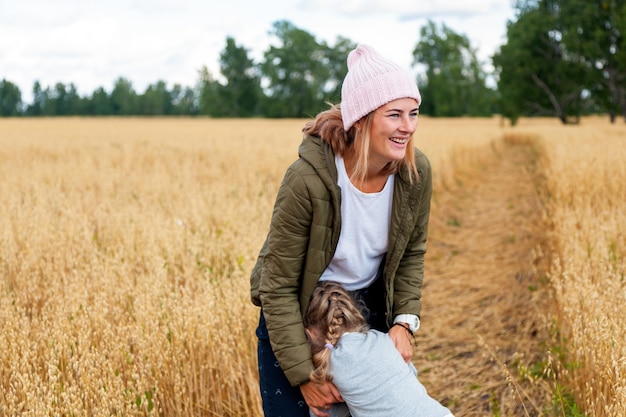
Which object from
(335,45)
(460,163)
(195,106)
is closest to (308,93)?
(335,45)

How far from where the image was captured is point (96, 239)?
501 cm

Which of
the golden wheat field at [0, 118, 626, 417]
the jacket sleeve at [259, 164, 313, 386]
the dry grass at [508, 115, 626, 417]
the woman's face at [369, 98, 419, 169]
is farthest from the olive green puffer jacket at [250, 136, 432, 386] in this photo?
the dry grass at [508, 115, 626, 417]

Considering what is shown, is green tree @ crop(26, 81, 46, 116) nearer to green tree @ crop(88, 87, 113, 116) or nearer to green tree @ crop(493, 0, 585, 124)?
green tree @ crop(88, 87, 113, 116)

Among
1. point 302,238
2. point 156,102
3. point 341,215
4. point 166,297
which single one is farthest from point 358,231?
point 156,102

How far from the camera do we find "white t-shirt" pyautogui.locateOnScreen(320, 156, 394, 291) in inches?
83.3

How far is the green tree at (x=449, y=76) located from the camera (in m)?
63.8

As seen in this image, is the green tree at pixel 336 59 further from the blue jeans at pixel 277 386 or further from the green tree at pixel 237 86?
the blue jeans at pixel 277 386

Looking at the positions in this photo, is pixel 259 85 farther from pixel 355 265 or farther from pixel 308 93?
pixel 355 265

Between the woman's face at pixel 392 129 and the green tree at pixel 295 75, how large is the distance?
66282mm

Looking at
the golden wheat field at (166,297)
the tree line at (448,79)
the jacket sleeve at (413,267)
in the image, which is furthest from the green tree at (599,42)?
the jacket sleeve at (413,267)

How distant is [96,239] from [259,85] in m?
72.6

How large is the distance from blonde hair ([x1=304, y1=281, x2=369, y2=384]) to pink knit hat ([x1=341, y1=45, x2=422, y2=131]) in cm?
63

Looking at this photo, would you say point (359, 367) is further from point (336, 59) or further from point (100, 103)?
point (100, 103)

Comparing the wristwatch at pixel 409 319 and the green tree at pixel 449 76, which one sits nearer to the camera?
the wristwatch at pixel 409 319
